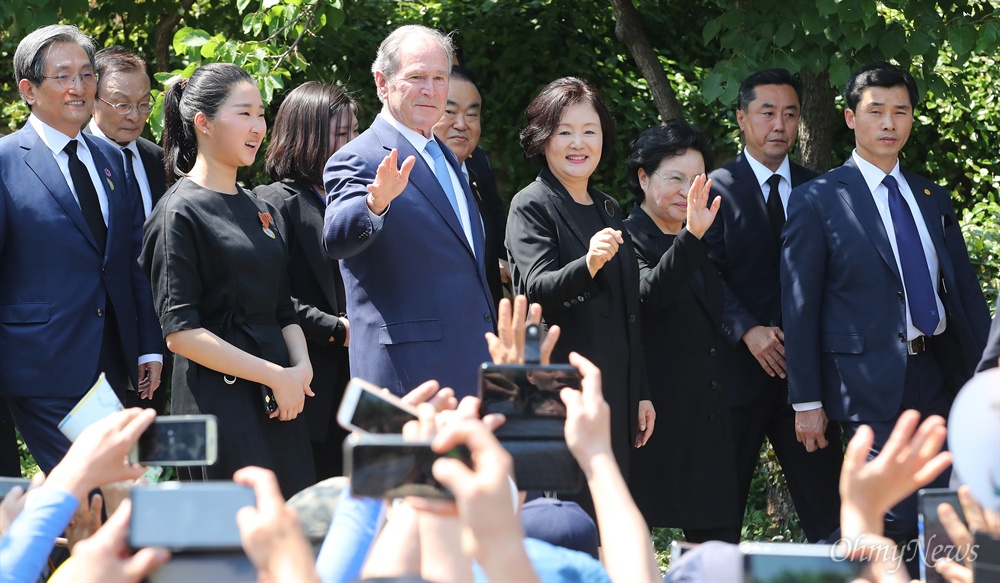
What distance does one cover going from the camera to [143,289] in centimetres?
482

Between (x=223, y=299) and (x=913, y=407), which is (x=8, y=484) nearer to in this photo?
(x=223, y=299)

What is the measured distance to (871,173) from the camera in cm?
479

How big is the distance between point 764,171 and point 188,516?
3864 mm

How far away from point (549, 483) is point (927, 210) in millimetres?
3067

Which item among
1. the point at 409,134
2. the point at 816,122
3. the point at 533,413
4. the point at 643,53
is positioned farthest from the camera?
the point at 643,53

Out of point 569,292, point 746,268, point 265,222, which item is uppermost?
point 265,222

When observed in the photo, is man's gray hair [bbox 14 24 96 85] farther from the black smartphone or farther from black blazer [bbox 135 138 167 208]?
the black smartphone

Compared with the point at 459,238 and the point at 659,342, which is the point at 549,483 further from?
the point at 659,342

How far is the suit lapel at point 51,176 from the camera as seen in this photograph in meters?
4.55

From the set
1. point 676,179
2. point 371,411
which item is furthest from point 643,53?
point 371,411

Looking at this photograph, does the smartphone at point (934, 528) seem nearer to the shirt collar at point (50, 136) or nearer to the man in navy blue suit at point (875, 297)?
the man in navy blue suit at point (875, 297)

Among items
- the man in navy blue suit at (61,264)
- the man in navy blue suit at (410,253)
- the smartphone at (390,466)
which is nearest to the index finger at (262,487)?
the smartphone at (390,466)

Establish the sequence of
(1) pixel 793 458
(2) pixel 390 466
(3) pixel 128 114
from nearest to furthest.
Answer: (2) pixel 390 466, (1) pixel 793 458, (3) pixel 128 114

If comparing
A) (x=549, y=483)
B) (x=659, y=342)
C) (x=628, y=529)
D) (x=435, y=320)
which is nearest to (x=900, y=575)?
(x=628, y=529)
